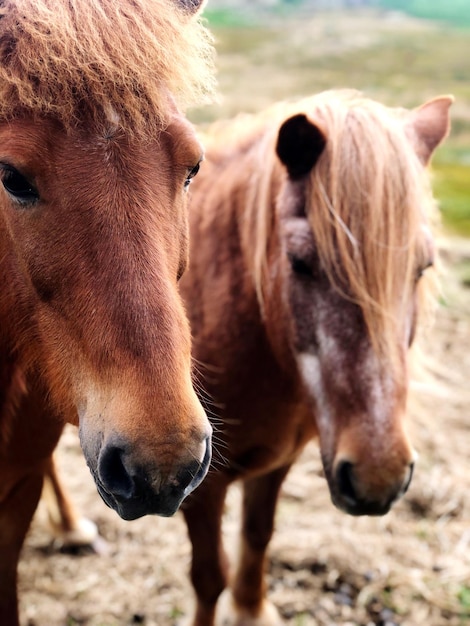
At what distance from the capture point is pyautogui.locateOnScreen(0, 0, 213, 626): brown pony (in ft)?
4.98

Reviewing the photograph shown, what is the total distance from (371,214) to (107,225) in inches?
46.3

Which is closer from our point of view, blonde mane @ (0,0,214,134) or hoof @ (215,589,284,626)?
blonde mane @ (0,0,214,134)

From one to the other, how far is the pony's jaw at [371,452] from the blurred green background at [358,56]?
770 cm

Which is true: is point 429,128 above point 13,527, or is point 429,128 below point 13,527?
above

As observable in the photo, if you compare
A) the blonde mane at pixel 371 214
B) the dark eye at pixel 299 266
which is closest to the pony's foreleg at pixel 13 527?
the dark eye at pixel 299 266

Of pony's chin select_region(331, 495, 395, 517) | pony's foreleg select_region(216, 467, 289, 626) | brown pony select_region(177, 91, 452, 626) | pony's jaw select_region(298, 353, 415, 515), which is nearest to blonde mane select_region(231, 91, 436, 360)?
brown pony select_region(177, 91, 452, 626)

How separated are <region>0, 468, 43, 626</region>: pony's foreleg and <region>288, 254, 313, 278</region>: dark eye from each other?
4.37 feet

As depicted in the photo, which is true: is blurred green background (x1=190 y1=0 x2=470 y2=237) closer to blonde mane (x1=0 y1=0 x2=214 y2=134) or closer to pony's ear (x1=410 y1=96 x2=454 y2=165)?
pony's ear (x1=410 y1=96 x2=454 y2=165)

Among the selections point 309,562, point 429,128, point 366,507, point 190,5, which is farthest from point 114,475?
point 309,562

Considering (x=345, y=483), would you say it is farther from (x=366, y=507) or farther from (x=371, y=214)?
(x=371, y=214)

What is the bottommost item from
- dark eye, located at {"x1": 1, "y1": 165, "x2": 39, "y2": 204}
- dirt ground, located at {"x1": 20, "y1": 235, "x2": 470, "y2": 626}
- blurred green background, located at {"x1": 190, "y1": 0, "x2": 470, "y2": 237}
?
blurred green background, located at {"x1": 190, "y1": 0, "x2": 470, "y2": 237}

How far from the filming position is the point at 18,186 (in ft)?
5.47

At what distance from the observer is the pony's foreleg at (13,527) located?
8.88 feet

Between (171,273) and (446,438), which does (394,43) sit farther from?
(171,273)
